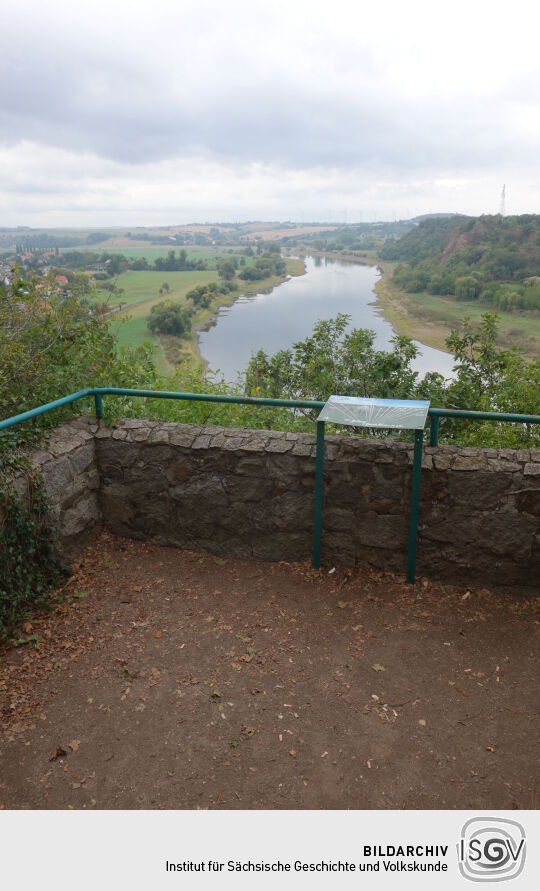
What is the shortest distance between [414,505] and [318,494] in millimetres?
688

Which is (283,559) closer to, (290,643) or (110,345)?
(290,643)

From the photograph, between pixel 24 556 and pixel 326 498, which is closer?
pixel 24 556

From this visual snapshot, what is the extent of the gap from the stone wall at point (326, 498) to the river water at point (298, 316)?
1.18 m

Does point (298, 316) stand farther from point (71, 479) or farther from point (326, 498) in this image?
point (71, 479)

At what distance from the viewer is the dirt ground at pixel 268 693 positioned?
2.59m

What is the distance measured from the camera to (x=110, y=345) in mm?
5223

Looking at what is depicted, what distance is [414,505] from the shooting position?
13.0 ft

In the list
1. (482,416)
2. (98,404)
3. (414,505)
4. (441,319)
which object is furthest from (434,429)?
(441,319)

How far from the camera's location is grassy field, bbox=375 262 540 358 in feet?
19.7

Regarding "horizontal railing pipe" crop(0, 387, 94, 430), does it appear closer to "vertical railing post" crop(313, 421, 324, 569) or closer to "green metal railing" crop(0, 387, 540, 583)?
"green metal railing" crop(0, 387, 540, 583)

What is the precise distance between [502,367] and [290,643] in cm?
343

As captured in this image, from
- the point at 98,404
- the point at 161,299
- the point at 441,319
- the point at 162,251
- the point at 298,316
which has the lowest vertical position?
the point at 98,404

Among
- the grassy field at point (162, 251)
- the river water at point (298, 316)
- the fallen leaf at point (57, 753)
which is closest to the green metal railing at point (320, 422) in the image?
the river water at point (298, 316)

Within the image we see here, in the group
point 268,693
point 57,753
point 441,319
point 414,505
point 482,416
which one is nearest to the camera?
point 57,753
